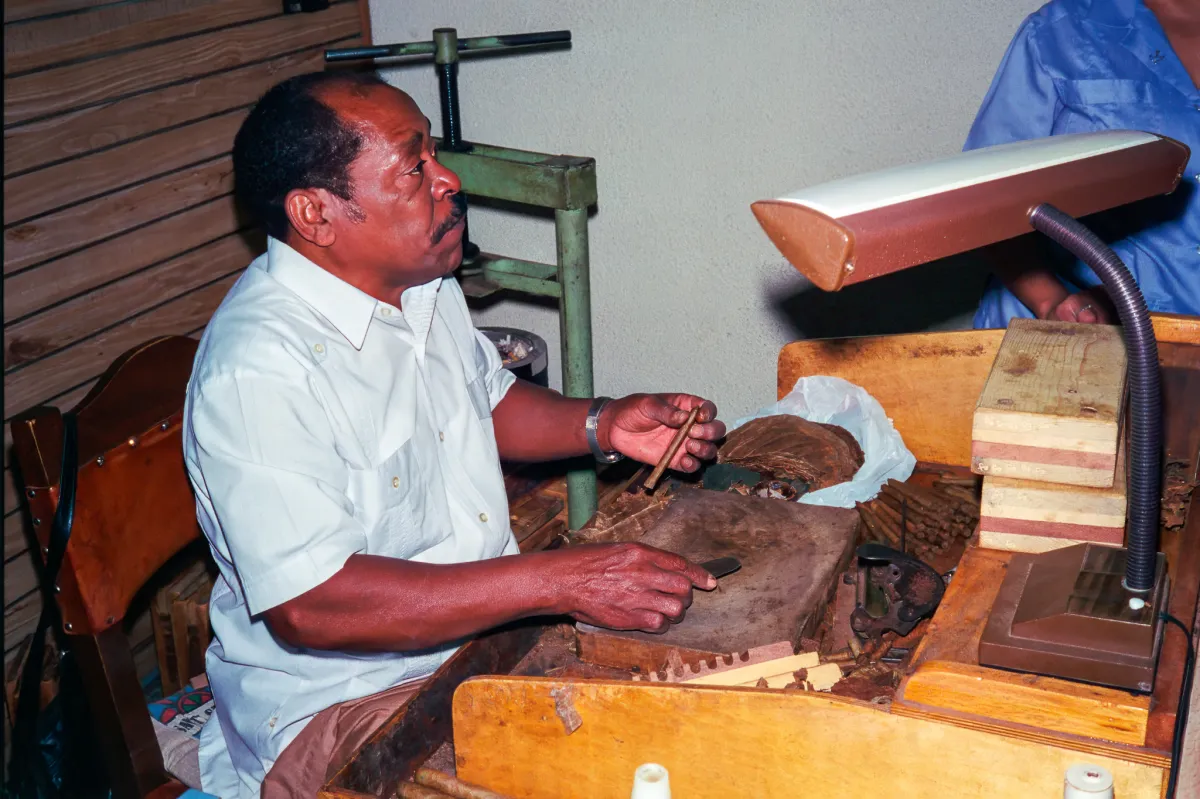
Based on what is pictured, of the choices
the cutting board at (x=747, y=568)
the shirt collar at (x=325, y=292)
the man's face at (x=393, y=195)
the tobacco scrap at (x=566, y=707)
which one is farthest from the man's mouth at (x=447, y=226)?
the tobacco scrap at (x=566, y=707)

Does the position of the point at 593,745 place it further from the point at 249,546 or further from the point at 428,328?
the point at 428,328

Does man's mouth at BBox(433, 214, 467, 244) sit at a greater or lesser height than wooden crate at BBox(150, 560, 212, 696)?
greater

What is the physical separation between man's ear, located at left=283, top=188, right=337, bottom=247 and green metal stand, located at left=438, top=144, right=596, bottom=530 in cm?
92

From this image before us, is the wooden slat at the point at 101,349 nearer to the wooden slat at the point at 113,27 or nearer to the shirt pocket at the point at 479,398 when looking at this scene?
the wooden slat at the point at 113,27

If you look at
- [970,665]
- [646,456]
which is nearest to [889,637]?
[970,665]

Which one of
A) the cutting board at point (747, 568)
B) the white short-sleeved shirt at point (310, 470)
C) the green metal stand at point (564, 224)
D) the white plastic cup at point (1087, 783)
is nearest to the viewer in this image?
the white plastic cup at point (1087, 783)

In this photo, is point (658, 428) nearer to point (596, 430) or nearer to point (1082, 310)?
point (596, 430)

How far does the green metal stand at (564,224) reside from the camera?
8.97 feet

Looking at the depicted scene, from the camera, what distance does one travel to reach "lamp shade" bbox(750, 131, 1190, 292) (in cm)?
96

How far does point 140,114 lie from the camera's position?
3.30 meters

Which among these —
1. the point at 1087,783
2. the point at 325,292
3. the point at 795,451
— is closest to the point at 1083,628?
the point at 1087,783

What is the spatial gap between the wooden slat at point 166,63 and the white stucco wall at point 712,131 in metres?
0.30

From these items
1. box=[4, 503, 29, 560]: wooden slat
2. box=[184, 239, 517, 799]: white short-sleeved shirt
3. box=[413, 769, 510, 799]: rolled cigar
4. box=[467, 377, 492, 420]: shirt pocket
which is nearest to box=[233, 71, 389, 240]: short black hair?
box=[184, 239, 517, 799]: white short-sleeved shirt

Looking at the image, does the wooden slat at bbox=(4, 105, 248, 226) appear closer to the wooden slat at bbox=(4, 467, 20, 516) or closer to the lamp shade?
the wooden slat at bbox=(4, 467, 20, 516)
